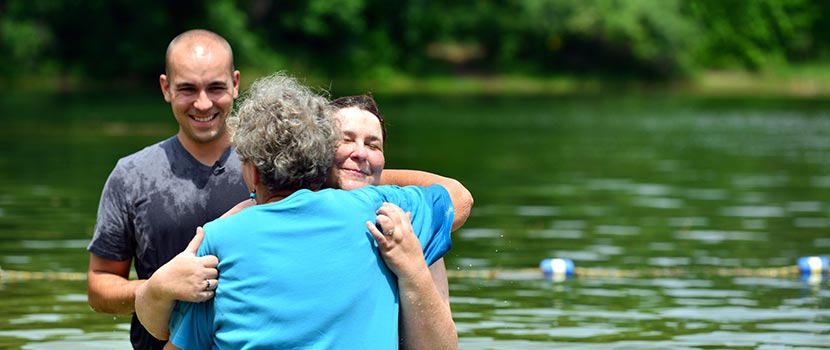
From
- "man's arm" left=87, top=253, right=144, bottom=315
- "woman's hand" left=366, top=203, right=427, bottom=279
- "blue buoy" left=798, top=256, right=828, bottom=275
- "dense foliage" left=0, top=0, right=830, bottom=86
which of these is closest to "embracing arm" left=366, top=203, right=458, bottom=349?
"woman's hand" left=366, top=203, right=427, bottom=279

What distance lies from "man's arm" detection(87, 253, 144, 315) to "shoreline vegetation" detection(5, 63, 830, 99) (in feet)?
162

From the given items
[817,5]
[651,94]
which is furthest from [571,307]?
[817,5]

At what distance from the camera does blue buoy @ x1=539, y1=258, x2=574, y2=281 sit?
41.9 feet

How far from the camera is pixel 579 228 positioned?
656 inches

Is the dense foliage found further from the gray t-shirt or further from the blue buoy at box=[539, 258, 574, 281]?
the gray t-shirt

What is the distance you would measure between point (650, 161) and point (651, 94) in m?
38.9

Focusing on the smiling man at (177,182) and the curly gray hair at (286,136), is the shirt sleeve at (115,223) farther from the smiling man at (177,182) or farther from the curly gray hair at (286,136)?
the curly gray hair at (286,136)

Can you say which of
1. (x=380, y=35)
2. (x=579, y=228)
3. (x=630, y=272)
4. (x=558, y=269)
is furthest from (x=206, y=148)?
(x=380, y=35)

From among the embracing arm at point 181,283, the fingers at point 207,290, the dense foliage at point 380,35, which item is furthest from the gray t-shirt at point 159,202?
the dense foliage at point 380,35

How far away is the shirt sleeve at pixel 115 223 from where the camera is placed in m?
5.93

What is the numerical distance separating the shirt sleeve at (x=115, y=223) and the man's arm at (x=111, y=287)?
0.04m

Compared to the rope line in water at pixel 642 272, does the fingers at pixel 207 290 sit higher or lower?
lower

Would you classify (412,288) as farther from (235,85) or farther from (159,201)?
(235,85)

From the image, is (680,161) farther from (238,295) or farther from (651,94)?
(651,94)
